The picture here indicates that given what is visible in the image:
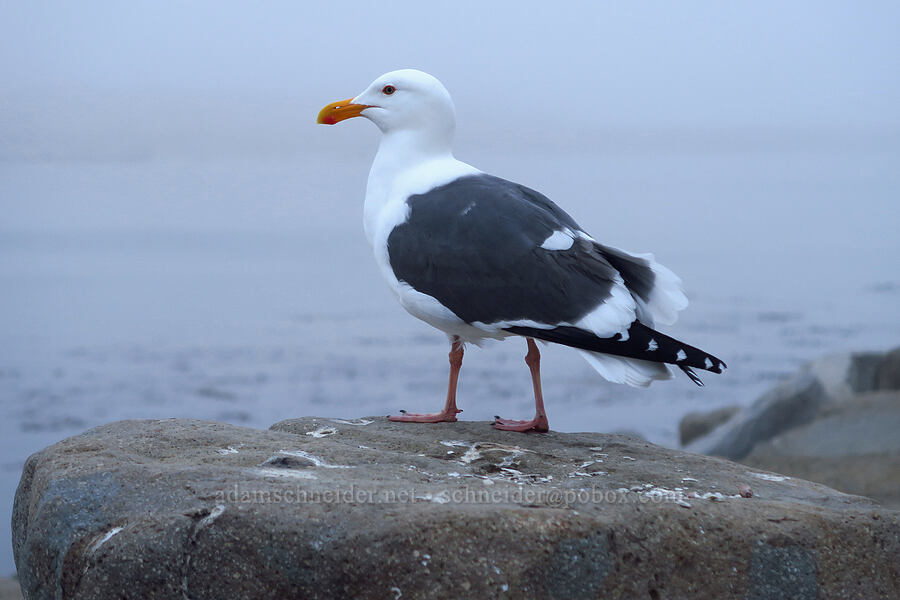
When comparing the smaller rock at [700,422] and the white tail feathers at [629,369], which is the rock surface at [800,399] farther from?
the white tail feathers at [629,369]

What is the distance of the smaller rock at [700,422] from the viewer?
825 centimetres

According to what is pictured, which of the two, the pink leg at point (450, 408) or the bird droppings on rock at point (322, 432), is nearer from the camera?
the bird droppings on rock at point (322, 432)

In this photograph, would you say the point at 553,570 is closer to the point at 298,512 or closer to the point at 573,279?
the point at 298,512

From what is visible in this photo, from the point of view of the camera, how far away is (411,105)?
3887 mm

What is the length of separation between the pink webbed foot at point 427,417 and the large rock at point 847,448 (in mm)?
3408

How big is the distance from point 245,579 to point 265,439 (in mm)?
849

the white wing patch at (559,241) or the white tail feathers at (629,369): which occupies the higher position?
the white wing patch at (559,241)

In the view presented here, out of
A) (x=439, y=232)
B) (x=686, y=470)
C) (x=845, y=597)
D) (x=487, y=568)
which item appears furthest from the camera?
(x=439, y=232)

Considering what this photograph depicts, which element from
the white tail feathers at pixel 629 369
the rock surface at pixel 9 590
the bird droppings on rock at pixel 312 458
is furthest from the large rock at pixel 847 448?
the rock surface at pixel 9 590

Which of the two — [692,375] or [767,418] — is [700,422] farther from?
[692,375]

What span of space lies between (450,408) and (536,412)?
1.14 feet

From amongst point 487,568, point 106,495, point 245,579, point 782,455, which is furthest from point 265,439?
point 782,455

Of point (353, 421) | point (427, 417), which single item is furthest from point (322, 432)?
point (427, 417)

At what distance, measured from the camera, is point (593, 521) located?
7.67 feet
